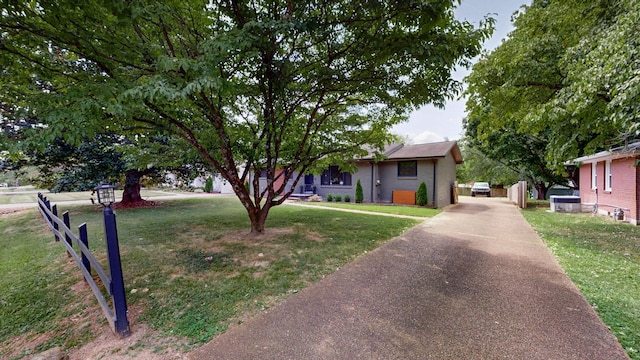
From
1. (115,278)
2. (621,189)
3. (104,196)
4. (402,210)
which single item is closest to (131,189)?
(104,196)

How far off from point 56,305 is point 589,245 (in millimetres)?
10535

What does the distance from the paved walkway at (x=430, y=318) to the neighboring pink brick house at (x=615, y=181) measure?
711 centimetres

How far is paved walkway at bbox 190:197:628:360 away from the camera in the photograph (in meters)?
2.52

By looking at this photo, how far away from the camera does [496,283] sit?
13.4 ft

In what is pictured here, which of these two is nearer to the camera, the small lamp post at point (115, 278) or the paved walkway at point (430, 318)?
the paved walkway at point (430, 318)

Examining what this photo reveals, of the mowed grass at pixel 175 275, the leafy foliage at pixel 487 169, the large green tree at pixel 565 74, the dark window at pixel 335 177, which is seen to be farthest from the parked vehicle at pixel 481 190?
the mowed grass at pixel 175 275

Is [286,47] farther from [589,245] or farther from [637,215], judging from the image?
[637,215]

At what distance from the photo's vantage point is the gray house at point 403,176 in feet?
48.6

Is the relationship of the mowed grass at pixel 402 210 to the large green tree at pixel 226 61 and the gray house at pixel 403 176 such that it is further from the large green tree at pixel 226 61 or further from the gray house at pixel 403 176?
the large green tree at pixel 226 61

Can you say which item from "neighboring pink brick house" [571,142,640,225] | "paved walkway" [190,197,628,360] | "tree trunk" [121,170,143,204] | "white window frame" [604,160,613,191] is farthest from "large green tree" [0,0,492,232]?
"white window frame" [604,160,613,191]

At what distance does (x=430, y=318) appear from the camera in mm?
3088

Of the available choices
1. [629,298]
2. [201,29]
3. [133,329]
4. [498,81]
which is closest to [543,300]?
[629,298]

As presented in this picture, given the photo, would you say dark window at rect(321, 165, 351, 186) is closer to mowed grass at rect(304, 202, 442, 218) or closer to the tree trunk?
mowed grass at rect(304, 202, 442, 218)

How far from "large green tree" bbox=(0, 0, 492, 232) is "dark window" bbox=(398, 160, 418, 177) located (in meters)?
9.05
